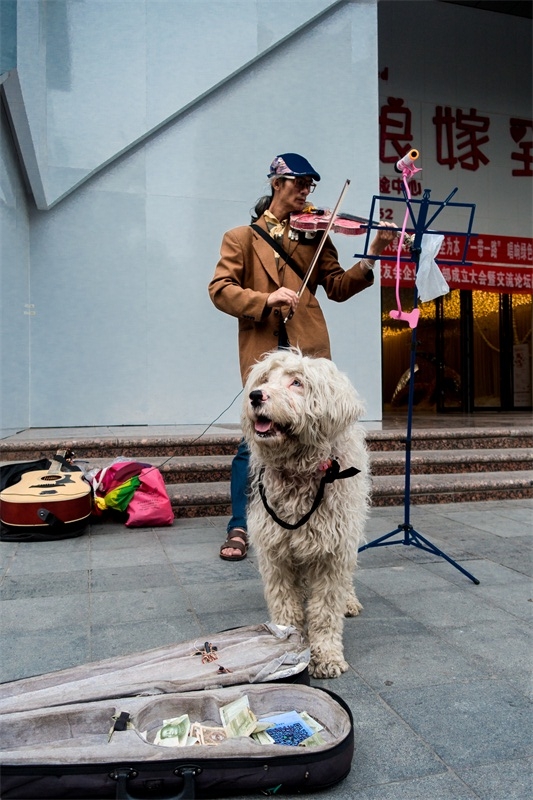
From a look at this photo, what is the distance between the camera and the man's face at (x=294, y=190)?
313 cm

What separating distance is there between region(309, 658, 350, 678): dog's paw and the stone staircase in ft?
8.77

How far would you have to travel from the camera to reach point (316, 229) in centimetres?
322

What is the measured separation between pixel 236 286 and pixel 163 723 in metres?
2.04

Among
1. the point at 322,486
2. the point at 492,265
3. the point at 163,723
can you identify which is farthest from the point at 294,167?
the point at 492,265

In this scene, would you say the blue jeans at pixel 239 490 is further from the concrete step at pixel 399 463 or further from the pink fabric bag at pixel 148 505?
the concrete step at pixel 399 463

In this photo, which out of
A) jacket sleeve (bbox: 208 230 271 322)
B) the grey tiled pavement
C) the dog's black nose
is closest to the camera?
the grey tiled pavement

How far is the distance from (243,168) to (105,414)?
3.64 metres

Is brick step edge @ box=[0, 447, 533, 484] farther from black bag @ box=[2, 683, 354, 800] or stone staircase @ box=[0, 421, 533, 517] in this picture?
black bag @ box=[2, 683, 354, 800]

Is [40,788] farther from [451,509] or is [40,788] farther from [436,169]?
[436,169]

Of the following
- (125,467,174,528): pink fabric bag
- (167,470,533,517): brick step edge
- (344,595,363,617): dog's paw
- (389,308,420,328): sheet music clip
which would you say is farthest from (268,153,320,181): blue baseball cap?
(167,470,533,517): brick step edge

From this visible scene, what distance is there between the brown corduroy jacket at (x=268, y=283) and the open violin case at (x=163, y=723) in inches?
60.9

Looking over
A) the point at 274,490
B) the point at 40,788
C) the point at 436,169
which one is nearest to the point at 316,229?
Answer: the point at 274,490

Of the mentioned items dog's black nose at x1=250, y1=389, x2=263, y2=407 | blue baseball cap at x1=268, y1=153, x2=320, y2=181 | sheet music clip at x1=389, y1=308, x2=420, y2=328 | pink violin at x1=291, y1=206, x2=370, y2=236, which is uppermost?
blue baseball cap at x1=268, y1=153, x2=320, y2=181

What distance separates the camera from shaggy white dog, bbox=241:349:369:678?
88.8 inches
